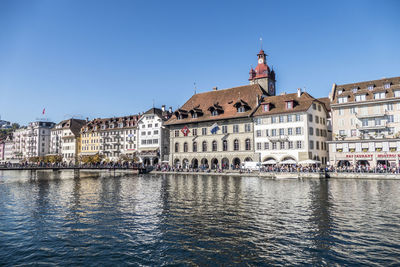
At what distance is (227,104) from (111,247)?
2396 inches

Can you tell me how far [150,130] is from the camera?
95125 millimetres

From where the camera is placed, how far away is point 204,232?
17469 mm

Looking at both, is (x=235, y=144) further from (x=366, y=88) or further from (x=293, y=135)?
(x=366, y=88)

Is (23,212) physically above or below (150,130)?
below

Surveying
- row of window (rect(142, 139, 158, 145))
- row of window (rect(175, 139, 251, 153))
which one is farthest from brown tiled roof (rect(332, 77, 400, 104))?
row of window (rect(142, 139, 158, 145))

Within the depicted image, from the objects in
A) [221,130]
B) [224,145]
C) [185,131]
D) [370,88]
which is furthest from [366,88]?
[185,131]

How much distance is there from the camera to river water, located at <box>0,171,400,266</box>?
13.7 m

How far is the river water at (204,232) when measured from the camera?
45.0 feet

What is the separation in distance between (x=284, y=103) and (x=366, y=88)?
14951mm

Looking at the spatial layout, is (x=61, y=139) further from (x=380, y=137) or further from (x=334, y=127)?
(x=380, y=137)

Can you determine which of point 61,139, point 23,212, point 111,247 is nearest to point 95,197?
point 23,212

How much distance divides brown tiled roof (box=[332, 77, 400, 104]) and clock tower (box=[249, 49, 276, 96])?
63.8ft

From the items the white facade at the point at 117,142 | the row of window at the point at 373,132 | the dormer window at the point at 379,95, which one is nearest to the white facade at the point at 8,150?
the white facade at the point at 117,142

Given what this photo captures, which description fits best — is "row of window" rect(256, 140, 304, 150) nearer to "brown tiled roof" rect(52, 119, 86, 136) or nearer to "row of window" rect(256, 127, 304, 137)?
"row of window" rect(256, 127, 304, 137)
